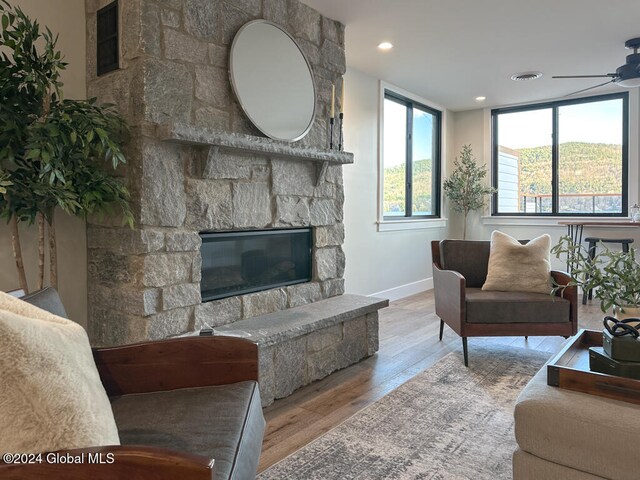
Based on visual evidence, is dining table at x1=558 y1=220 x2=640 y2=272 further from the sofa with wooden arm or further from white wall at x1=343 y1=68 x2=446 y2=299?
the sofa with wooden arm

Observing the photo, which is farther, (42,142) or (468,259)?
(468,259)

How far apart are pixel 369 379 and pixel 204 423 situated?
173 centimetres

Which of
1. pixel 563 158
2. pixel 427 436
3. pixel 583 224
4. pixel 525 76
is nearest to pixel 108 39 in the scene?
pixel 427 436

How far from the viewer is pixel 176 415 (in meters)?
1.27

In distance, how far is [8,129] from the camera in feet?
5.94

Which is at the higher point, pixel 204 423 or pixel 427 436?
pixel 204 423

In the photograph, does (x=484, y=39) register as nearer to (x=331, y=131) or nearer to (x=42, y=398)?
(x=331, y=131)

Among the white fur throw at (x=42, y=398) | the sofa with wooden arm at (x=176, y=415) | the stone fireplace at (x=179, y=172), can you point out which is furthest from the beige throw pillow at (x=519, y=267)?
the white fur throw at (x=42, y=398)

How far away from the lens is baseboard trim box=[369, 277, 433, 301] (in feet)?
16.8

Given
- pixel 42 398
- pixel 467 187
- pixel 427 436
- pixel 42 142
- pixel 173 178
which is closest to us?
pixel 42 398

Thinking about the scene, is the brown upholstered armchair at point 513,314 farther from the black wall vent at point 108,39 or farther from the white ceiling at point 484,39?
the black wall vent at point 108,39

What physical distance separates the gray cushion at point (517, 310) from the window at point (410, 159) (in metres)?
2.20

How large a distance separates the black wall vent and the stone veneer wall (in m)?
0.05

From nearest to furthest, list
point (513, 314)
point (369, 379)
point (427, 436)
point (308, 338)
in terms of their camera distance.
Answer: point (427, 436), point (308, 338), point (369, 379), point (513, 314)
